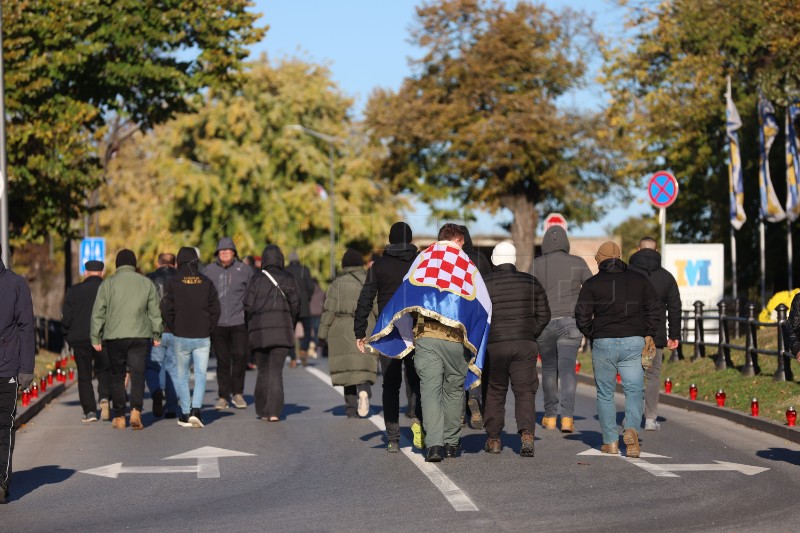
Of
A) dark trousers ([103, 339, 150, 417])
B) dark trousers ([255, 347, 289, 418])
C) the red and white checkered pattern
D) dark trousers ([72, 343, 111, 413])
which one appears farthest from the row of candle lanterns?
the red and white checkered pattern

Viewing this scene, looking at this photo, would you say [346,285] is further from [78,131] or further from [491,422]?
[78,131]

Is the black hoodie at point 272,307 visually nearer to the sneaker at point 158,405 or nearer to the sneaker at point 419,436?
the sneaker at point 158,405

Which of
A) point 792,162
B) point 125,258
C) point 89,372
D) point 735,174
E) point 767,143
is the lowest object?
point 89,372

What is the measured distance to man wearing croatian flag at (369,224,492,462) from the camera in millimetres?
11547

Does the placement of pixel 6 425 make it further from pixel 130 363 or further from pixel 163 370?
pixel 163 370

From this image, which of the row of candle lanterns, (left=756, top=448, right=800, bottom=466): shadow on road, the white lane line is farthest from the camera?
the row of candle lanterns

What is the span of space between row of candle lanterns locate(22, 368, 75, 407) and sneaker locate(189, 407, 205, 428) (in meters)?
3.00

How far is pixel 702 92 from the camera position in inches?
1603

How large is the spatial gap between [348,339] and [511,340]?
141 inches

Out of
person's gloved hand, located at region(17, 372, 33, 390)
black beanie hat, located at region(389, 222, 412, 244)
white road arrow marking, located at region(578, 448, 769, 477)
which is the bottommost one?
white road arrow marking, located at region(578, 448, 769, 477)

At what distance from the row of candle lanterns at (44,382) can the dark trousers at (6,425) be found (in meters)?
7.55

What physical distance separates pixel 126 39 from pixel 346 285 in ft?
49.5

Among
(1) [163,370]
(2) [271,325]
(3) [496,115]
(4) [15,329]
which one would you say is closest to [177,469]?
(4) [15,329]

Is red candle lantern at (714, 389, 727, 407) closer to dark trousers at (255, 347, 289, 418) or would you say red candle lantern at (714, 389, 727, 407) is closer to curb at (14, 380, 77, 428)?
dark trousers at (255, 347, 289, 418)
